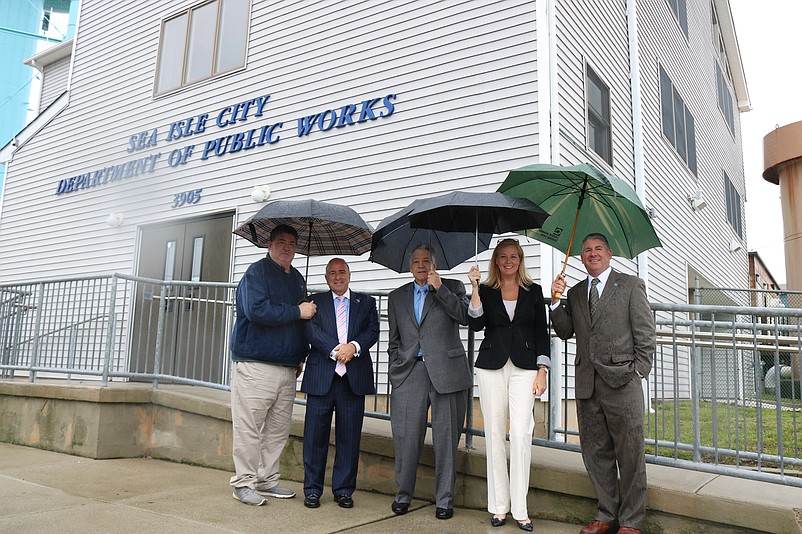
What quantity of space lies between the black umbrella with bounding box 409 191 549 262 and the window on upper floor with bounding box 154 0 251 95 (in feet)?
22.2

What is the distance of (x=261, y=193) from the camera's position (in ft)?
29.7

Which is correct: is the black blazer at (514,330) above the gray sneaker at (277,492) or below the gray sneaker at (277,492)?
above

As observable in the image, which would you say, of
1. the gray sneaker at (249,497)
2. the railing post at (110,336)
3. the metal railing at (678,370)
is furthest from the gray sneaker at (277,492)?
the railing post at (110,336)

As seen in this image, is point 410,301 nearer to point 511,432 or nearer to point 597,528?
point 511,432

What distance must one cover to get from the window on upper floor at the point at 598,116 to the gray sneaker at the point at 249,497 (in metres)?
5.85

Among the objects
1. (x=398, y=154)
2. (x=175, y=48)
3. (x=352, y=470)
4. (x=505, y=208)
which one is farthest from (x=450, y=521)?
(x=175, y=48)

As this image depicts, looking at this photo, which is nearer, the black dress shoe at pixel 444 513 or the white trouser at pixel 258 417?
the black dress shoe at pixel 444 513

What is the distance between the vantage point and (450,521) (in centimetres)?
409

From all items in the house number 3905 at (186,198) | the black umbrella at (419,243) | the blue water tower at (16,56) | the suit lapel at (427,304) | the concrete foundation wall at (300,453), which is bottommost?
the concrete foundation wall at (300,453)

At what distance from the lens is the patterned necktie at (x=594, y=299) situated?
12.4 ft

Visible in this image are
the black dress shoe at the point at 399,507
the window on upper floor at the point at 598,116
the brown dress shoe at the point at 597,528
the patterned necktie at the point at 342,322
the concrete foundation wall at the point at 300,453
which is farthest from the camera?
the window on upper floor at the point at 598,116

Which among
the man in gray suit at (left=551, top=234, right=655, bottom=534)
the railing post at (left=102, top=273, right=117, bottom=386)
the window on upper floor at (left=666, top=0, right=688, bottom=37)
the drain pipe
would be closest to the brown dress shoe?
the man in gray suit at (left=551, top=234, right=655, bottom=534)

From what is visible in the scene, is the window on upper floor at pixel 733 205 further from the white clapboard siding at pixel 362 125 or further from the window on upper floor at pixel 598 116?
the window on upper floor at pixel 598 116

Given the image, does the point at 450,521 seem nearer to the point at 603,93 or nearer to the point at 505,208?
the point at 505,208
